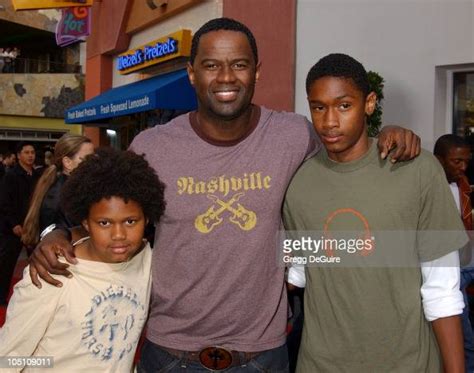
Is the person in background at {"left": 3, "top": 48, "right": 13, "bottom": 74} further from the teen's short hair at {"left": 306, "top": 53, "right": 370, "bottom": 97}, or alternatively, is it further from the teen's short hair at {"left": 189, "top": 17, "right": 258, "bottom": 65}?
the teen's short hair at {"left": 306, "top": 53, "right": 370, "bottom": 97}

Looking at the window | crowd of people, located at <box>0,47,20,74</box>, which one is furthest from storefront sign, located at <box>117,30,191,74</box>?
crowd of people, located at <box>0,47,20,74</box>

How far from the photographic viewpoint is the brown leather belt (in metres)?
2.21

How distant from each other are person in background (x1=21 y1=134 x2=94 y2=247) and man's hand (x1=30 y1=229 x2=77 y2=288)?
2.54 meters

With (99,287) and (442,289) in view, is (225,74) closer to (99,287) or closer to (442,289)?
(99,287)

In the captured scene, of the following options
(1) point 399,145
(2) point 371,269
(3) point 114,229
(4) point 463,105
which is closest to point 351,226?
(2) point 371,269

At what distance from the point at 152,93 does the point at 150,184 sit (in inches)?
248

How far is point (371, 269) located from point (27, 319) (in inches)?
49.9

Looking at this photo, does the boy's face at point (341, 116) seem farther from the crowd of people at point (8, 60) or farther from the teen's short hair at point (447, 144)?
the crowd of people at point (8, 60)

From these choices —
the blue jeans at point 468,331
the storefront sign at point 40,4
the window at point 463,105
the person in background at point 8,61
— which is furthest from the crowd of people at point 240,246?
the person in background at point 8,61

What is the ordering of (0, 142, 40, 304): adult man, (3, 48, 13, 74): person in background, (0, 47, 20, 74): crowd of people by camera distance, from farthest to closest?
(3, 48, 13, 74): person in background, (0, 47, 20, 74): crowd of people, (0, 142, 40, 304): adult man

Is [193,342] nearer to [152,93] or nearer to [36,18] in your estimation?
[152,93]

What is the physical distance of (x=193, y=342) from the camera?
225 centimetres

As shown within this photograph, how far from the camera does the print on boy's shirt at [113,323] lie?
2.23 metres

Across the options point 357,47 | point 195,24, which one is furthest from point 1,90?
point 357,47
